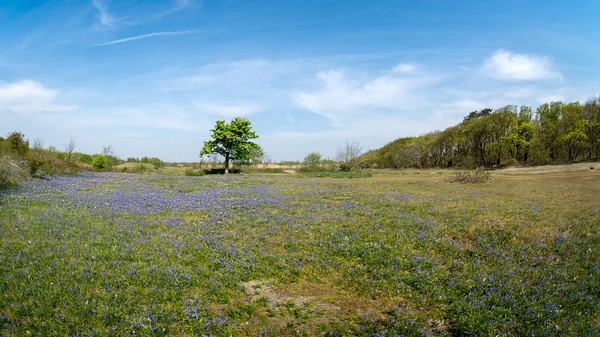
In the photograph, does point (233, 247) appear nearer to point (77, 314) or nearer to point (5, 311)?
point (77, 314)

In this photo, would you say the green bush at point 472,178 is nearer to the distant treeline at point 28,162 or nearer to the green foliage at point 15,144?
the distant treeline at point 28,162

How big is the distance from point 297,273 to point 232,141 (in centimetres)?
3911

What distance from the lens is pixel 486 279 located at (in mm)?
6152

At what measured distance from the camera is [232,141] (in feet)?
144

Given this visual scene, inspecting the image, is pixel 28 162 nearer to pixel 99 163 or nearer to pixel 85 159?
pixel 99 163

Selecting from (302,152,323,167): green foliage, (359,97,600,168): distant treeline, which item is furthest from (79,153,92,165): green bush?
(359,97,600,168): distant treeline

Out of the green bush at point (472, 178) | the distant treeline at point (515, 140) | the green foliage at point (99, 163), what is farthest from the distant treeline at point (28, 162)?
the distant treeline at point (515, 140)

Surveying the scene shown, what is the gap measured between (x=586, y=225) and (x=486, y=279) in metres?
6.03

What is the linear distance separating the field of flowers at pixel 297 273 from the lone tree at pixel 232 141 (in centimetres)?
3235

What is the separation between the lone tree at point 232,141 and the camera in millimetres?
43625

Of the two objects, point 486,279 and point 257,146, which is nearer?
point 486,279

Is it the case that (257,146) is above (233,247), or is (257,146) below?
above

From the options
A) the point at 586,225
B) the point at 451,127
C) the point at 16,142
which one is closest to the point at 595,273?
the point at 586,225

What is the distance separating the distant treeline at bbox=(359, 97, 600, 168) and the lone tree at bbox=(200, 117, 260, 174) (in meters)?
37.1
